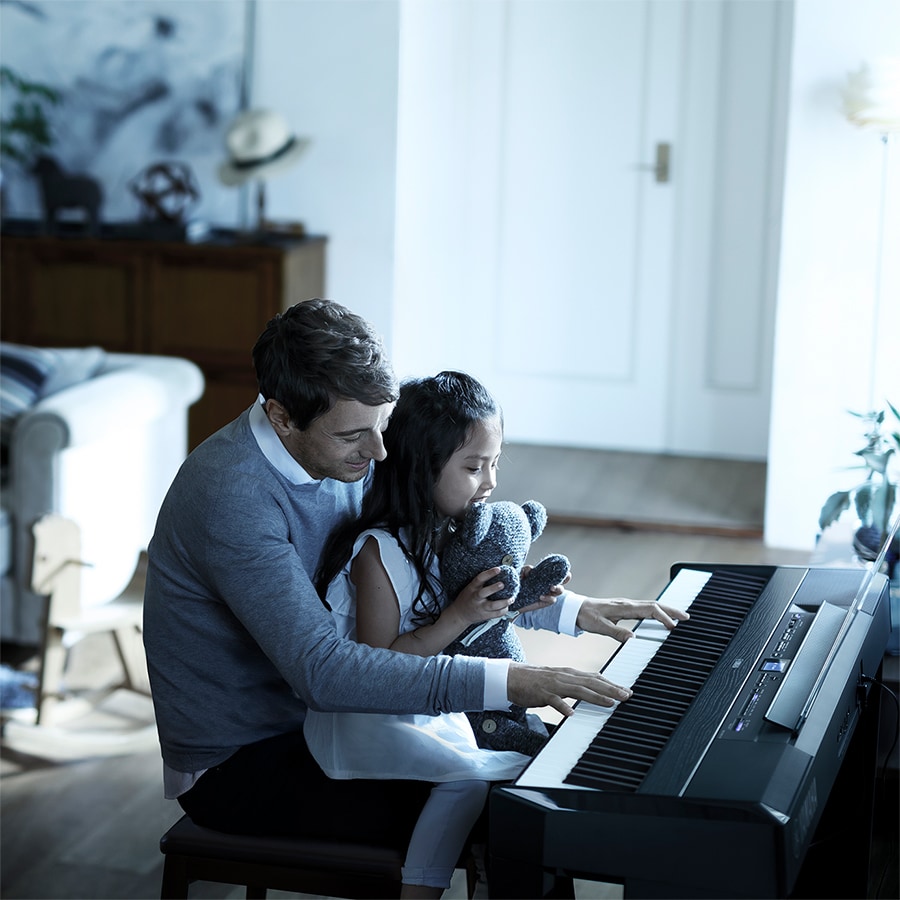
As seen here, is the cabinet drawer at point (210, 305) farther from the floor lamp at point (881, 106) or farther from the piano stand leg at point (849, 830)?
the piano stand leg at point (849, 830)

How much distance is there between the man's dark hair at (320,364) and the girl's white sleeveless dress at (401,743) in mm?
162

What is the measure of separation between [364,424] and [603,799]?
49 cm

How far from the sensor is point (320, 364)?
4.64 ft

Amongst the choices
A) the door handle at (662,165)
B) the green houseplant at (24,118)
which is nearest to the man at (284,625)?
the green houseplant at (24,118)

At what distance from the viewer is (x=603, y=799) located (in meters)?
1.15

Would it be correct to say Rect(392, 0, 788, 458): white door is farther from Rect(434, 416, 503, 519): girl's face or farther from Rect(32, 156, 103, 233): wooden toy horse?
Rect(434, 416, 503, 519): girl's face

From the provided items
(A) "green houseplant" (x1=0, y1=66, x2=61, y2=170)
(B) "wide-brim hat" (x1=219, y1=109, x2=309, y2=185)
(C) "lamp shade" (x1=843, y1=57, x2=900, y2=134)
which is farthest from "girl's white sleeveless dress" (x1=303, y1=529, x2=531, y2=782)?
(A) "green houseplant" (x1=0, y1=66, x2=61, y2=170)

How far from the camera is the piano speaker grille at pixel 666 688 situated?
47.6 inches

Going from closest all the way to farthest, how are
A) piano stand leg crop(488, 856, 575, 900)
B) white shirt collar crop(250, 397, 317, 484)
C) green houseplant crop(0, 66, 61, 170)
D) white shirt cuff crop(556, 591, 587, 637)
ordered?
piano stand leg crop(488, 856, 575, 900), white shirt collar crop(250, 397, 317, 484), white shirt cuff crop(556, 591, 587, 637), green houseplant crop(0, 66, 61, 170)

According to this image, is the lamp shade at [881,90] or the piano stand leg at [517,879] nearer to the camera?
the piano stand leg at [517,879]

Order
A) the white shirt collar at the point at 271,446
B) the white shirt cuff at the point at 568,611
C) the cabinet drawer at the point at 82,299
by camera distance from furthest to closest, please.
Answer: the cabinet drawer at the point at 82,299, the white shirt cuff at the point at 568,611, the white shirt collar at the point at 271,446

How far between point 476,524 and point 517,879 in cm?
40

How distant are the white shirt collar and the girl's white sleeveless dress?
4.4 inches

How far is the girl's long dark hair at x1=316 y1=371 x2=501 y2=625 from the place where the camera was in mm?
1478
